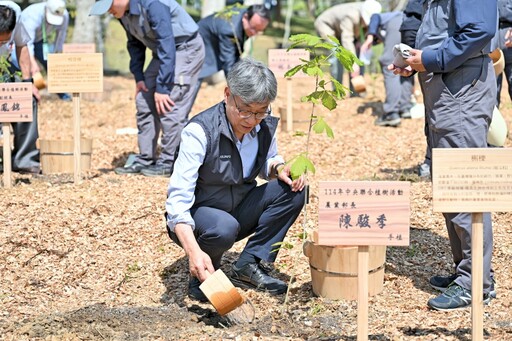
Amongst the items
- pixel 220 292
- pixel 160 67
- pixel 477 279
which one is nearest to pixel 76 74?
pixel 160 67

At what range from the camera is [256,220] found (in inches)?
164

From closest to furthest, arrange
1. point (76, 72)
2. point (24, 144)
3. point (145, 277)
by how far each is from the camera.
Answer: point (145, 277) < point (76, 72) < point (24, 144)

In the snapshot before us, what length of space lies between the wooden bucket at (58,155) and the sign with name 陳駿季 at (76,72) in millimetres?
790

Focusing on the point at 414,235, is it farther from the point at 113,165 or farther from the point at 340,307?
the point at 113,165

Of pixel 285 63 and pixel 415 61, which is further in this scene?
pixel 285 63

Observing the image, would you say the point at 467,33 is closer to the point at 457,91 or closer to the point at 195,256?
the point at 457,91

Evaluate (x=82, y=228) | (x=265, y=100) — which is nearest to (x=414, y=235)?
(x=265, y=100)

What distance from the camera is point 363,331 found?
3.23 m

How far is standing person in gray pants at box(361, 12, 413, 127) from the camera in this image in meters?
9.34

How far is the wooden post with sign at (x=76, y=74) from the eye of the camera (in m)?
6.23

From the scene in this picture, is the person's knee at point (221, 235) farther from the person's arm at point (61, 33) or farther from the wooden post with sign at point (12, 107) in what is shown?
the person's arm at point (61, 33)

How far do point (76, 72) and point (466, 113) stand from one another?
348 centimetres

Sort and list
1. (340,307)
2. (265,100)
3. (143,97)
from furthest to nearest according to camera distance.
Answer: (143,97)
(340,307)
(265,100)

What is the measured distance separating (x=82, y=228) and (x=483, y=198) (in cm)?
277
